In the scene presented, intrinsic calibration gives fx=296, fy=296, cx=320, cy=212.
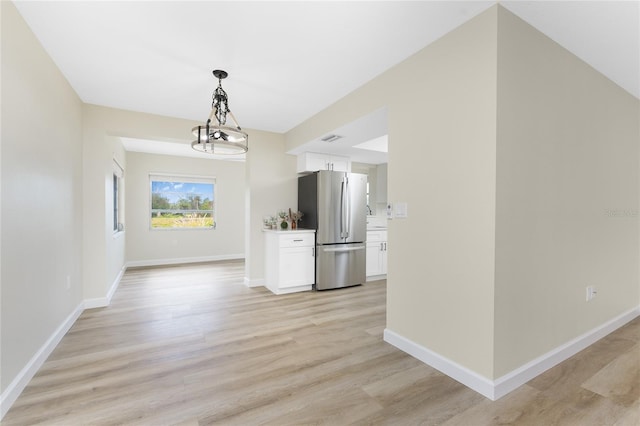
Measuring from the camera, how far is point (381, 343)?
8.69ft

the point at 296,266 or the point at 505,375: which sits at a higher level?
the point at 296,266

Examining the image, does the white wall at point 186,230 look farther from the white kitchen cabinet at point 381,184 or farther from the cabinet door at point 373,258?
the cabinet door at point 373,258

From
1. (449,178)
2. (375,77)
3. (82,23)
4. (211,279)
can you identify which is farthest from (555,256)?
(211,279)

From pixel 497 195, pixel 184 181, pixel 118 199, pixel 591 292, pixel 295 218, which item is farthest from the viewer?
pixel 184 181

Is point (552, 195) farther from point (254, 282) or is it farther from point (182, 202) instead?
point (182, 202)

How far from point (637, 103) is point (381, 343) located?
147 inches

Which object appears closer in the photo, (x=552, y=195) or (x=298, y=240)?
(x=552, y=195)

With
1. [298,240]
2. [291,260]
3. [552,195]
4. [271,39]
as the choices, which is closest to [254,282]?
[291,260]

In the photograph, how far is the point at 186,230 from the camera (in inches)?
273

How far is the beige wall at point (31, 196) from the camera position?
1.79 metres

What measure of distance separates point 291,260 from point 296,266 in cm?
12

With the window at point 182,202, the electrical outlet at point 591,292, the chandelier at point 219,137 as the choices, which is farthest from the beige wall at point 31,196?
the electrical outlet at point 591,292

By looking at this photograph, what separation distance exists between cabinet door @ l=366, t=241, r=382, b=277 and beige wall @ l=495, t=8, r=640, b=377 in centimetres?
293

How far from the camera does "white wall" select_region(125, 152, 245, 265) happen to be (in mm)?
6426
